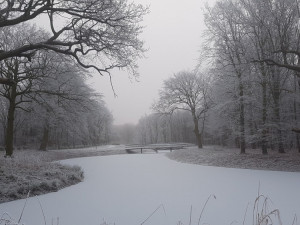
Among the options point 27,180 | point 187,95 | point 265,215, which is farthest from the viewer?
point 187,95

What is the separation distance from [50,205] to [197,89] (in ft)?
95.5

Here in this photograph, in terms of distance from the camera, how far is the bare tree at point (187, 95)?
34.1 m

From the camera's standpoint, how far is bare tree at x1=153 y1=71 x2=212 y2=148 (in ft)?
112

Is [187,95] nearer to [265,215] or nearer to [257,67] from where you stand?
[257,67]

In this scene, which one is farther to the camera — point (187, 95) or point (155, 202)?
point (187, 95)

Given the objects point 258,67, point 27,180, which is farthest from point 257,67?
point 27,180

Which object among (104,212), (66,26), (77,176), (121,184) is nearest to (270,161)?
(121,184)

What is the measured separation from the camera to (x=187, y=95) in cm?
3416

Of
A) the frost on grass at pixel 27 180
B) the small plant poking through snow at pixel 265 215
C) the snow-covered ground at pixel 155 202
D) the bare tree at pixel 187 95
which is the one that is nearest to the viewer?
the small plant poking through snow at pixel 265 215

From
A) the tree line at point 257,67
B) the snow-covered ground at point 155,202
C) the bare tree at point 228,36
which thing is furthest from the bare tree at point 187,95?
the snow-covered ground at point 155,202

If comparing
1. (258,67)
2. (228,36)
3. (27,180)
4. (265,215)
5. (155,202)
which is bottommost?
(155,202)

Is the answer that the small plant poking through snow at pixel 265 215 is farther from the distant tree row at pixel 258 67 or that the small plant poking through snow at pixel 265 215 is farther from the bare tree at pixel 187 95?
the bare tree at pixel 187 95

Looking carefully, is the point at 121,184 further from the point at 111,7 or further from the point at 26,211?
the point at 111,7

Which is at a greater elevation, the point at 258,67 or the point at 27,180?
the point at 258,67
